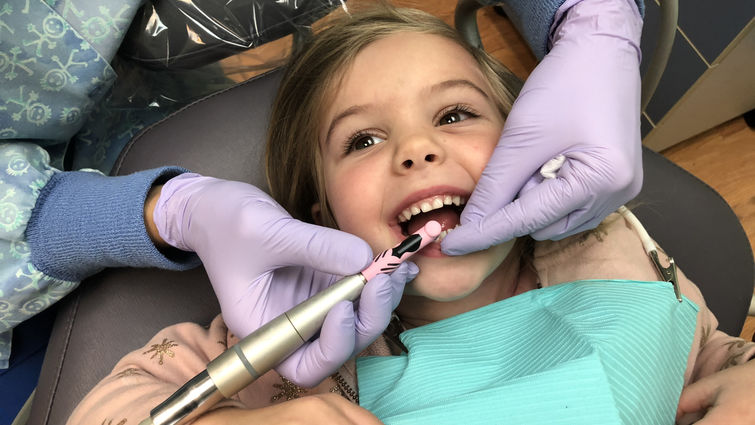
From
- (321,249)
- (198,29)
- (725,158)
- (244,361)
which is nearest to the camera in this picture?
(244,361)

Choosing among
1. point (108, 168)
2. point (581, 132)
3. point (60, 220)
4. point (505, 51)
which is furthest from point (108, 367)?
point (505, 51)

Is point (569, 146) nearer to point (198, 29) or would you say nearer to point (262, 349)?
point (262, 349)

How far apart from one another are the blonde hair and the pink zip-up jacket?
318mm

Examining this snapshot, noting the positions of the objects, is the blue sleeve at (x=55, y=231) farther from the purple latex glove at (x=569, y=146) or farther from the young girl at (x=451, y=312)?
the purple latex glove at (x=569, y=146)

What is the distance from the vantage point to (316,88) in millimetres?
1125

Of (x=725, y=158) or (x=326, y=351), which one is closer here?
(x=326, y=351)

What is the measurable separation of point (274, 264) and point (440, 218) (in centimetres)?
32

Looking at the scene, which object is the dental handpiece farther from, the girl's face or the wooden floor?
the wooden floor

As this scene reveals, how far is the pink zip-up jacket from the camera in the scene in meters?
0.85

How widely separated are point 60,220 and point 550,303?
3.06ft

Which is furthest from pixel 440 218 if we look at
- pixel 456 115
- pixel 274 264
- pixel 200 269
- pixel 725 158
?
pixel 725 158

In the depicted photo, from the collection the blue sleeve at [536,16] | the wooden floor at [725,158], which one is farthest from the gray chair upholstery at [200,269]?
the wooden floor at [725,158]

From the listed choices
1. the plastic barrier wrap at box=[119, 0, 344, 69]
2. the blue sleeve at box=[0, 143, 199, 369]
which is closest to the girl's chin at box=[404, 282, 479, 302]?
the blue sleeve at box=[0, 143, 199, 369]

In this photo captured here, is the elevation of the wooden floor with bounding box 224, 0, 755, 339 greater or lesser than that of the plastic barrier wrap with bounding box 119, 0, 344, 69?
lesser
